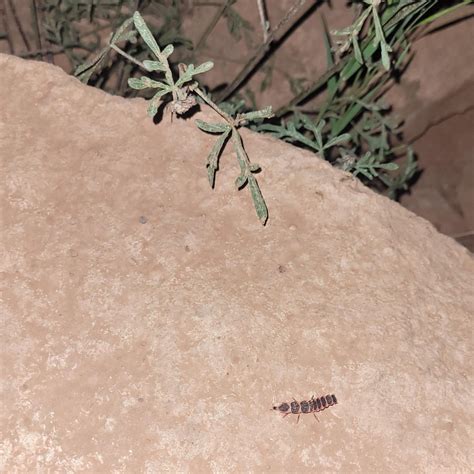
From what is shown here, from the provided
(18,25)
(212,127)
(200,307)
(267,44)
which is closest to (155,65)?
(212,127)

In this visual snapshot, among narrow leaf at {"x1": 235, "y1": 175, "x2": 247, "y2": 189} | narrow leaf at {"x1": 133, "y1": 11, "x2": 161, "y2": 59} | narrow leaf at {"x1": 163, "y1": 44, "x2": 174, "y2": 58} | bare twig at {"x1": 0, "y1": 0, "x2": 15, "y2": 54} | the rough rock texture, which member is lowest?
bare twig at {"x1": 0, "y1": 0, "x2": 15, "y2": 54}

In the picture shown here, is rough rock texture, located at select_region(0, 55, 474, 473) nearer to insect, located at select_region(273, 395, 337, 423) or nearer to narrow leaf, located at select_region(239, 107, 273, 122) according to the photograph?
insect, located at select_region(273, 395, 337, 423)

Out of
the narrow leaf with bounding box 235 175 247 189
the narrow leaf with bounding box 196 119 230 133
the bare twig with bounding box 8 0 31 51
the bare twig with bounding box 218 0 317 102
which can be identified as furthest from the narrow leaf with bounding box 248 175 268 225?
the bare twig with bounding box 8 0 31 51

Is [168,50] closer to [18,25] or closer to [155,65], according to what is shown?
[155,65]

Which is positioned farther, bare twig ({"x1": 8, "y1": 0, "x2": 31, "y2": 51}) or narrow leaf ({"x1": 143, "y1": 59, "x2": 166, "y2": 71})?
A: bare twig ({"x1": 8, "y1": 0, "x2": 31, "y2": 51})

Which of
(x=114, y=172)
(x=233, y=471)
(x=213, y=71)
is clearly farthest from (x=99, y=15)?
(x=233, y=471)

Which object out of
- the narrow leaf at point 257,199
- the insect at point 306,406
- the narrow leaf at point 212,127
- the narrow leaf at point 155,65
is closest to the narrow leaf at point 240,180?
the narrow leaf at point 257,199

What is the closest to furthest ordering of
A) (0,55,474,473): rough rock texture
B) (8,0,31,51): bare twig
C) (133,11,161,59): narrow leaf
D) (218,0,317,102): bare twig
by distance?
(0,55,474,473): rough rock texture
(133,11,161,59): narrow leaf
(218,0,317,102): bare twig
(8,0,31,51): bare twig

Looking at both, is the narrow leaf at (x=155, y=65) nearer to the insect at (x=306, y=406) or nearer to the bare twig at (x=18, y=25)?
the insect at (x=306, y=406)
